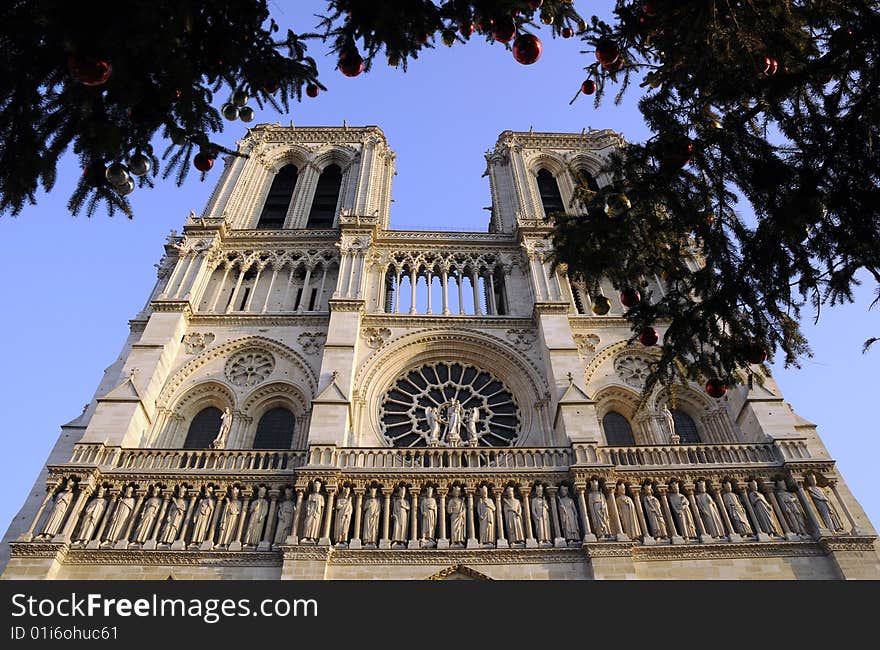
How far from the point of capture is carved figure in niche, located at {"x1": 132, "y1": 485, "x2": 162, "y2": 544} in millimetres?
13299

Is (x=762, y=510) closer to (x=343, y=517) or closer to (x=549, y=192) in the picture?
(x=343, y=517)

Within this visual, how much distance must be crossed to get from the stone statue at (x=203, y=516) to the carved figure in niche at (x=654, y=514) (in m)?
9.52

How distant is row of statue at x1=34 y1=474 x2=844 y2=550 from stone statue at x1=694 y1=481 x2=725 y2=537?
2 cm

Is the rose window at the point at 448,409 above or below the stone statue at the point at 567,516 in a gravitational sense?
above

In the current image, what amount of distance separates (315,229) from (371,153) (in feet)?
18.3

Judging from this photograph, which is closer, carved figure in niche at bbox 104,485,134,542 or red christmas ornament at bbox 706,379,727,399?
red christmas ornament at bbox 706,379,727,399

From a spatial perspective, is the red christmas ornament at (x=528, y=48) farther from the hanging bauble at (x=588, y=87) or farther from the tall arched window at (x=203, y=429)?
the tall arched window at (x=203, y=429)

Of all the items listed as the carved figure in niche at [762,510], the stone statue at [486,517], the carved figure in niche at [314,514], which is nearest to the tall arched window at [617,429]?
the carved figure in niche at [762,510]

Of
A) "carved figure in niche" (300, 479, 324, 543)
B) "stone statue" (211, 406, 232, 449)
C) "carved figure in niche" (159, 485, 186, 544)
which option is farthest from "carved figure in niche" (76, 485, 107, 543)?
"carved figure in niche" (300, 479, 324, 543)

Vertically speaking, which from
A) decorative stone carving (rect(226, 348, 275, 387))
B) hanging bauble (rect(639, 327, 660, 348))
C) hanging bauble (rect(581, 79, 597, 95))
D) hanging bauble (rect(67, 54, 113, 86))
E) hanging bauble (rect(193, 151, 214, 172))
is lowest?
hanging bauble (rect(67, 54, 113, 86))

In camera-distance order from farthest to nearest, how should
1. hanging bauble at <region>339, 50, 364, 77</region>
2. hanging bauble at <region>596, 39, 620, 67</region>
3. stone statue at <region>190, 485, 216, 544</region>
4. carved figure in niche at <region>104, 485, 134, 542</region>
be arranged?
stone statue at <region>190, 485, 216, 544</region>, carved figure in niche at <region>104, 485, 134, 542</region>, hanging bauble at <region>596, 39, 620, 67</region>, hanging bauble at <region>339, 50, 364, 77</region>

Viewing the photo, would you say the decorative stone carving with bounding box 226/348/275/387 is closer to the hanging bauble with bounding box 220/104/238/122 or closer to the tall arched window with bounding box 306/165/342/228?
the tall arched window with bounding box 306/165/342/228

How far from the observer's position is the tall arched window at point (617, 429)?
17.5 metres

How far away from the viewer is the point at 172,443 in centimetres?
1664
